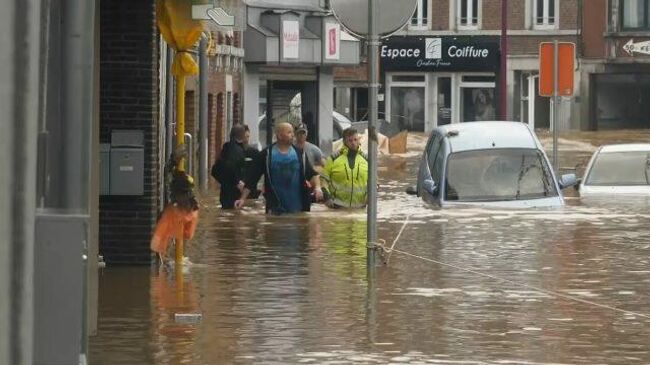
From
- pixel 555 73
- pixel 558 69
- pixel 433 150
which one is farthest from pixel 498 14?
pixel 433 150

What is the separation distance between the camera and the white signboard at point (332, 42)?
161 feet

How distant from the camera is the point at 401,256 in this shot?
17.8 meters

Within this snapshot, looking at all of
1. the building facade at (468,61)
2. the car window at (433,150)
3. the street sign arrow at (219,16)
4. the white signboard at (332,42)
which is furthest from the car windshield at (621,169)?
the building facade at (468,61)

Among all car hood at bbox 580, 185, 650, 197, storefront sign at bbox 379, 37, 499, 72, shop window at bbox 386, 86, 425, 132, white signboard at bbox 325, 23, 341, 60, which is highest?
storefront sign at bbox 379, 37, 499, 72

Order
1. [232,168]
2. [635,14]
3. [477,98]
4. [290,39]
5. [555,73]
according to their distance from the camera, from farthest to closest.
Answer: [477,98] → [635,14] → [290,39] → [555,73] → [232,168]

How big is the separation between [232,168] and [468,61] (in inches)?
1699

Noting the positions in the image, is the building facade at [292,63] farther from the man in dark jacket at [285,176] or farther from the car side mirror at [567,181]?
the car side mirror at [567,181]

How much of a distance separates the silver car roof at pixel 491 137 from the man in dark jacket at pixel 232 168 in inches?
130

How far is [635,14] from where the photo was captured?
6856 centimetres

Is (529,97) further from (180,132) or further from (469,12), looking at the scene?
(180,132)

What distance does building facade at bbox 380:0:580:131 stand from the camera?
2731 inches

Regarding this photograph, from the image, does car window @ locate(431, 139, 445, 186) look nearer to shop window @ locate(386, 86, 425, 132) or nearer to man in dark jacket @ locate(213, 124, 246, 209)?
man in dark jacket @ locate(213, 124, 246, 209)

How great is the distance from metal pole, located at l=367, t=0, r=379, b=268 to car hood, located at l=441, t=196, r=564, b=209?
679cm

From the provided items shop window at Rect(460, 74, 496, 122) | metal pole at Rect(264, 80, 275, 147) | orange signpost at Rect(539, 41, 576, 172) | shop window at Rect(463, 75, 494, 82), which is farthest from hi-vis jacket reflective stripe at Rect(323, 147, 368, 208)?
shop window at Rect(463, 75, 494, 82)
